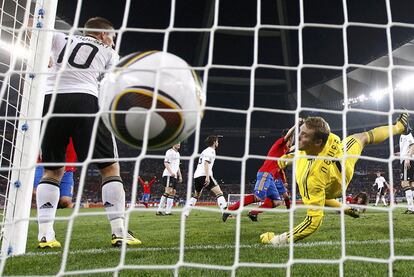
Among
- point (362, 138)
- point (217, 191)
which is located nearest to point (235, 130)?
point (217, 191)

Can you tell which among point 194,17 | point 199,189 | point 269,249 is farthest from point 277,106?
point 269,249

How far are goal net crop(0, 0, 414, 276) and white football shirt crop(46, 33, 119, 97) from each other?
0.14 metres

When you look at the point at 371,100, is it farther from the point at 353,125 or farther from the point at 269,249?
the point at 269,249

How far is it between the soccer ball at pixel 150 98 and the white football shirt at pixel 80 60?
1.09 metres

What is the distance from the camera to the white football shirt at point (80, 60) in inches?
120

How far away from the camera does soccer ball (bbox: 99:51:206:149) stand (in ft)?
6.36

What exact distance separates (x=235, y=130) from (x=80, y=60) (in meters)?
23.2

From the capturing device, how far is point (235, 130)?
26.1m

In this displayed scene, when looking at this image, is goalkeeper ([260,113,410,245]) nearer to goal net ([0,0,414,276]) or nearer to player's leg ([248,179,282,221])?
goal net ([0,0,414,276])

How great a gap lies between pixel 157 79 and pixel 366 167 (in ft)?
84.5

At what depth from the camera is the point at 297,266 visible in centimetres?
257

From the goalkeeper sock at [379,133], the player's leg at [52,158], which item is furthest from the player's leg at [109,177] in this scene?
the goalkeeper sock at [379,133]

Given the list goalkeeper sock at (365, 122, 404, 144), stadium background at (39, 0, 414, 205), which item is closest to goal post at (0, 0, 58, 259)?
goalkeeper sock at (365, 122, 404, 144)

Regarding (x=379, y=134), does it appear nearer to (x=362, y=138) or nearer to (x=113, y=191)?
(x=362, y=138)
